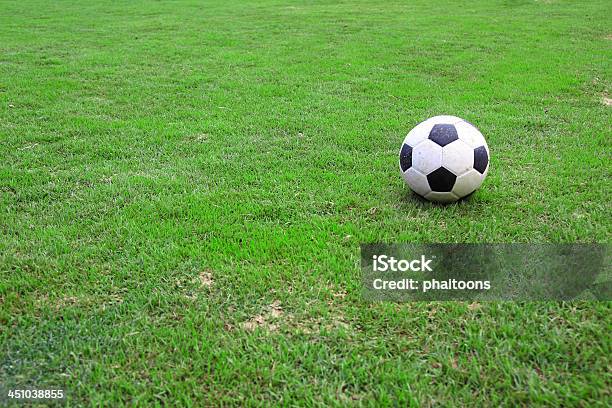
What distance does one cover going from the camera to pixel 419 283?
123 inches

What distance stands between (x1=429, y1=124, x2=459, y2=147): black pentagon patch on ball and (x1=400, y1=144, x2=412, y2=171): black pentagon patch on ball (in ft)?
0.67

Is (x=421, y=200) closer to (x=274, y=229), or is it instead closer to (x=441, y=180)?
(x=441, y=180)

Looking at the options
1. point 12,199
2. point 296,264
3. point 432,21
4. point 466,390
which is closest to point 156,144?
point 12,199

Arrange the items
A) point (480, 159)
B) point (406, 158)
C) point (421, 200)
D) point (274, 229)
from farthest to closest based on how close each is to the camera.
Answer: point (421, 200), point (406, 158), point (480, 159), point (274, 229)

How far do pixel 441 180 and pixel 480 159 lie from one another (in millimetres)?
365

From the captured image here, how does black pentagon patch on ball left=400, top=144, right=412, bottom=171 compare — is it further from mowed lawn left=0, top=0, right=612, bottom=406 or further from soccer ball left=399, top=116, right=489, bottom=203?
mowed lawn left=0, top=0, right=612, bottom=406

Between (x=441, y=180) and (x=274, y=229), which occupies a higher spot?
(x=441, y=180)

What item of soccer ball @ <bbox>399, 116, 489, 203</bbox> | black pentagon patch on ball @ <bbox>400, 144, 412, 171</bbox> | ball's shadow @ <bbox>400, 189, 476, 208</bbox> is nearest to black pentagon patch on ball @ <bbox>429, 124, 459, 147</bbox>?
soccer ball @ <bbox>399, 116, 489, 203</bbox>

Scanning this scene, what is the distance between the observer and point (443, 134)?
392 cm

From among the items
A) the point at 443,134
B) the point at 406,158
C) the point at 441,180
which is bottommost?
the point at 441,180

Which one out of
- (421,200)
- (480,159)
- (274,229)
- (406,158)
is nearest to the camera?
(274,229)

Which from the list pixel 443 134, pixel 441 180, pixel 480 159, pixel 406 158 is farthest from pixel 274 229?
pixel 480 159

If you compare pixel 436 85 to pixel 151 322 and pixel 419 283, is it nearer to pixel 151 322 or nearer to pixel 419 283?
pixel 419 283

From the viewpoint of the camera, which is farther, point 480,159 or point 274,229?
point 480,159
